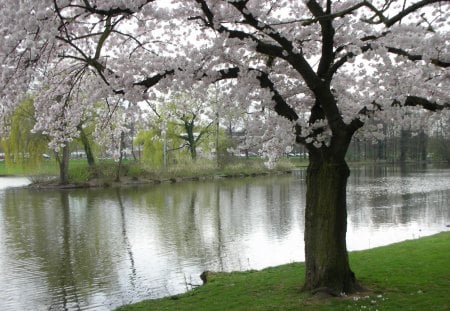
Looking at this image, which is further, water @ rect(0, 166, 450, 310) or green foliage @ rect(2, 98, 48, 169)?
green foliage @ rect(2, 98, 48, 169)

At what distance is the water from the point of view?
9.89 metres

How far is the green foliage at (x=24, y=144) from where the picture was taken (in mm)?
33219

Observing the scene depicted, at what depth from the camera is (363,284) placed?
7.25 metres

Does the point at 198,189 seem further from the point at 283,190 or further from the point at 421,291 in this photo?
the point at 421,291

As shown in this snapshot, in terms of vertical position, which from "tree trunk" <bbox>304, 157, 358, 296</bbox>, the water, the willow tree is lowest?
the water

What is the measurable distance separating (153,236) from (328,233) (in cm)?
901

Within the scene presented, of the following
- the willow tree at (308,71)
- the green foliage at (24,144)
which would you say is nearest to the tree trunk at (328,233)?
the willow tree at (308,71)

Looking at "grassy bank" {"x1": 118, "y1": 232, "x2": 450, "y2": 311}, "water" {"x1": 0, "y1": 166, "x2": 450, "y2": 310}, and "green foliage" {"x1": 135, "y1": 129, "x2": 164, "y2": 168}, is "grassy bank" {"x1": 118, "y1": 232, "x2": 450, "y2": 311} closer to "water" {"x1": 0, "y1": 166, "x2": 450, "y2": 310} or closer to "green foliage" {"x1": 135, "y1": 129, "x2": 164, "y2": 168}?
"water" {"x1": 0, "y1": 166, "x2": 450, "y2": 310}

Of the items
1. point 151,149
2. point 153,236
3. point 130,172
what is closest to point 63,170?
point 130,172

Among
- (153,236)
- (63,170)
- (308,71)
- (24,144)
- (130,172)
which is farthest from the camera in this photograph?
(130,172)

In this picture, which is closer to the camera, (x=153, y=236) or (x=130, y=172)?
(x=153, y=236)

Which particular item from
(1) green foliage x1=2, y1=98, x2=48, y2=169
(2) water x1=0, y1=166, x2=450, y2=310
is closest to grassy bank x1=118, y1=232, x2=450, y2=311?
(2) water x1=0, y1=166, x2=450, y2=310

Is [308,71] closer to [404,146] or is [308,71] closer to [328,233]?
[328,233]

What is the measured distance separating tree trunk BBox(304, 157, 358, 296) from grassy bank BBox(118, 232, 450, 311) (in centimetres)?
27
